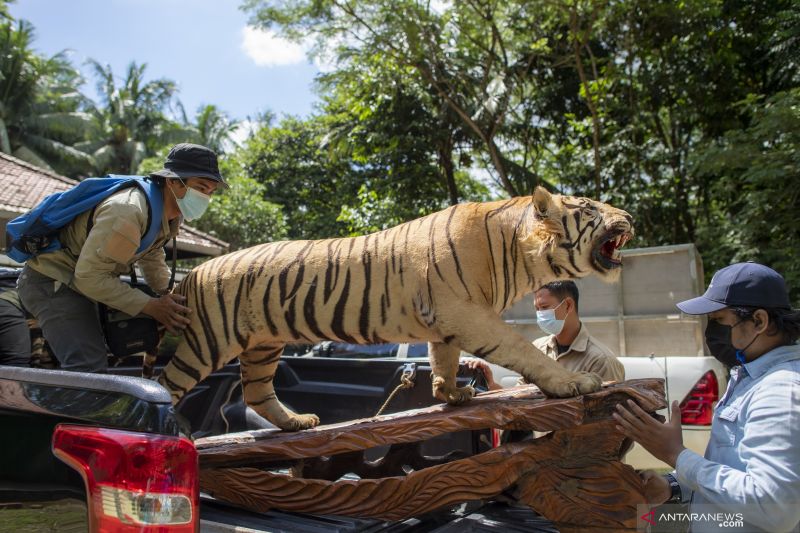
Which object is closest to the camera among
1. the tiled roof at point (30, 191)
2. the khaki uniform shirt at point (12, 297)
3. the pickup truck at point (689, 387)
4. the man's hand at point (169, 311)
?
the man's hand at point (169, 311)

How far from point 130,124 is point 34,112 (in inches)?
188

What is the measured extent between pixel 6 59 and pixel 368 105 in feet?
67.1

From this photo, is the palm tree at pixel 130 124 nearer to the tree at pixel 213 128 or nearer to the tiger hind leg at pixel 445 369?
the tree at pixel 213 128

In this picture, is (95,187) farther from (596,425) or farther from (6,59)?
(6,59)

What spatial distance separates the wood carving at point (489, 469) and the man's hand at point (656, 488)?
14 cm

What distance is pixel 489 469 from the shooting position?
6.93ft

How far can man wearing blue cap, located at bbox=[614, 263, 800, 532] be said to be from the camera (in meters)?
1.69

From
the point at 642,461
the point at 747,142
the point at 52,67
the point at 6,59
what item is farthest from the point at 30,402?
the point at 52,67

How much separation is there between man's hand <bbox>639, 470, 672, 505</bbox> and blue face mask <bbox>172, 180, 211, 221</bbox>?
2.15 m

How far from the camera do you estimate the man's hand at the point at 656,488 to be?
7.16 ft

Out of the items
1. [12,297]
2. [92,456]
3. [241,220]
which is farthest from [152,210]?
[241,220]

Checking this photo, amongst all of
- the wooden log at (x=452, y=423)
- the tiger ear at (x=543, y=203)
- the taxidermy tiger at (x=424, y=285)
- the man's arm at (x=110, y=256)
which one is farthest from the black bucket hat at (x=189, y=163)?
the tiger ear at (x=543, y=203)

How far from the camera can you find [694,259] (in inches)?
257

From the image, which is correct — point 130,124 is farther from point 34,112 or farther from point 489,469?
point 489,469
